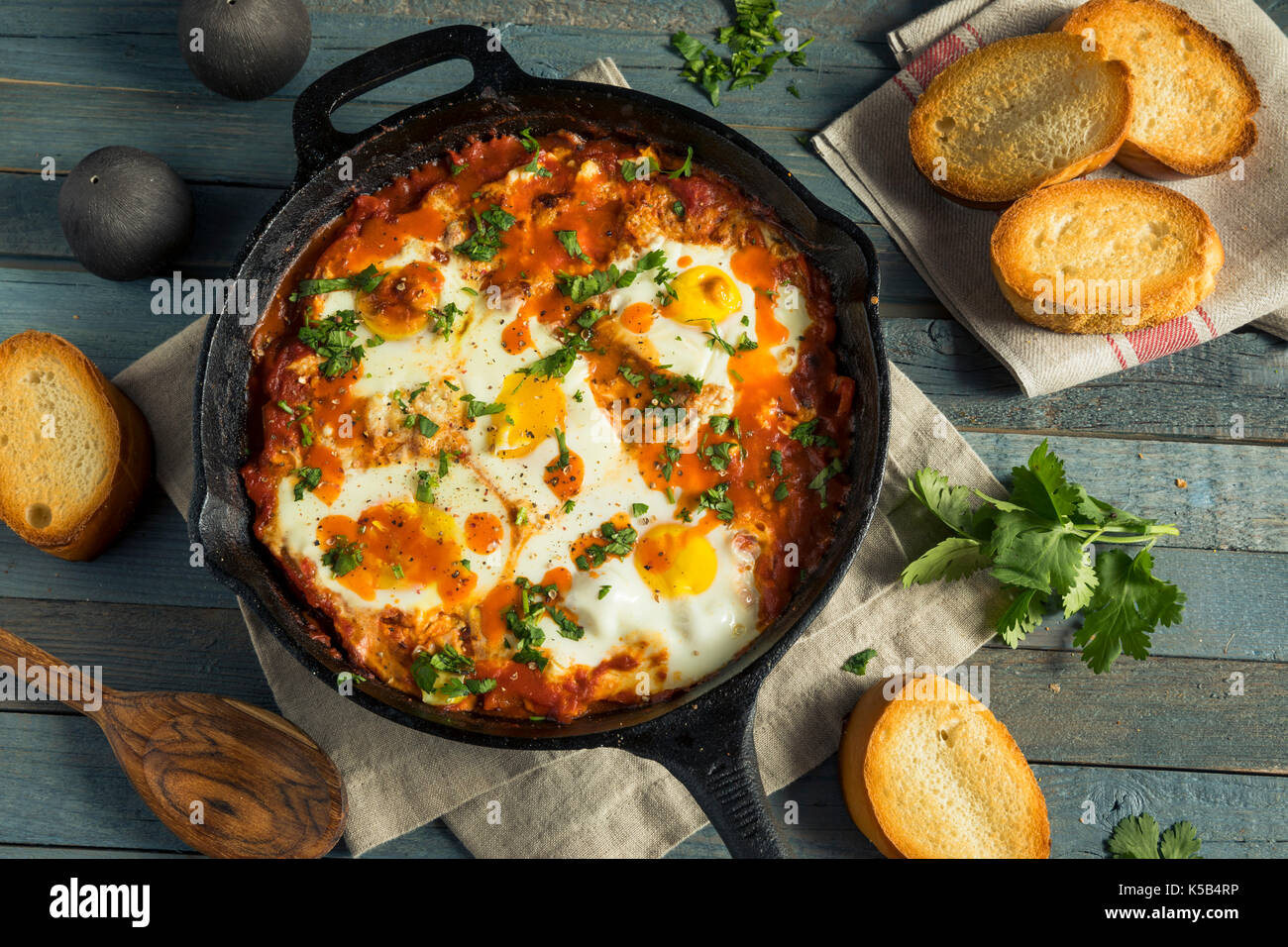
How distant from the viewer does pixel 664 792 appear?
12.8 ft

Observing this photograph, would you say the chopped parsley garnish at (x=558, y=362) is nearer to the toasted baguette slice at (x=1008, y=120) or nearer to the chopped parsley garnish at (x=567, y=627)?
the chopped parsley garnish at (x=567, y=627)

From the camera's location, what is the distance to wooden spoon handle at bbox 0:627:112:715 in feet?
12.4

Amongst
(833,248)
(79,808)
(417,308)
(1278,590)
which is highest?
(833,248)

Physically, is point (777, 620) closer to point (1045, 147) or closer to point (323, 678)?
point (323, 678)

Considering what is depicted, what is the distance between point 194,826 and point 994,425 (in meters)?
3.85

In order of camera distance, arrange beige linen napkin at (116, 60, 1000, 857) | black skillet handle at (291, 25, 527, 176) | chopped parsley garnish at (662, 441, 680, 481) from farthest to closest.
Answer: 1. beige linen napkin at (116, 60, 1000, 857)
2. chopped parsley garnish at (662, 441, 680, 481)
3. black skillet handle at (291, 25, 527, 176)

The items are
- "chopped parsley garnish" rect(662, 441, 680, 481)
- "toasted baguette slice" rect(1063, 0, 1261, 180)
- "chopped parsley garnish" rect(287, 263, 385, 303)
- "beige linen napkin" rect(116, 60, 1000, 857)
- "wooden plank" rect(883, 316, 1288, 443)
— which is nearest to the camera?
"chopped parsley garnish" rect(662, 441, 680, 481)

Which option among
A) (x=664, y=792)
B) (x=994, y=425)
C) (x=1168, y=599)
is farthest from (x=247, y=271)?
→ (x=1168, y=599)

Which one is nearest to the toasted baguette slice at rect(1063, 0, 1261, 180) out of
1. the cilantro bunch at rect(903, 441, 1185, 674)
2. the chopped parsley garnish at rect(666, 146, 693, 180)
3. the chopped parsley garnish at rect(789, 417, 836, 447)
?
the cilantro bunch at rect(903, 441, 1185, 674)

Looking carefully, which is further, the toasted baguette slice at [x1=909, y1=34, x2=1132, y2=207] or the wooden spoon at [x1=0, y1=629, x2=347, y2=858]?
the toasted baguette slice at [x1=909, y1=34, x2=1132, y2=207]

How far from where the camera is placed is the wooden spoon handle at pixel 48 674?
12.4 ft

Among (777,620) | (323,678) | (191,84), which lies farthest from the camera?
(191,84)

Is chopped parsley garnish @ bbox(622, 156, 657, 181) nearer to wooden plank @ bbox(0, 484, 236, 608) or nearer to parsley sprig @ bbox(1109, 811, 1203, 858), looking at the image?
wooden plank @ bbox(0, 484, 236, 608)

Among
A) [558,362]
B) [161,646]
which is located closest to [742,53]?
Result: [558,362]
